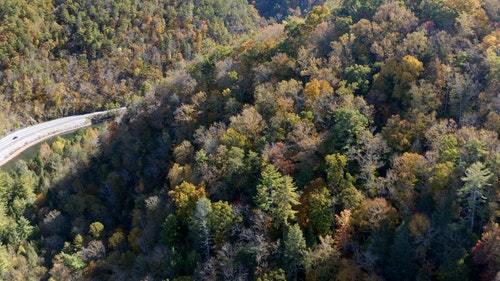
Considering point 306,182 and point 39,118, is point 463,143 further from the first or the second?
point 39,118

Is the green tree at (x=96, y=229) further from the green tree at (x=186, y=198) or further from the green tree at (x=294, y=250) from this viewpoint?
the green tree at (x=294, y=250)

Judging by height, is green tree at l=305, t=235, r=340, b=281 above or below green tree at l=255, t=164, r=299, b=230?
below

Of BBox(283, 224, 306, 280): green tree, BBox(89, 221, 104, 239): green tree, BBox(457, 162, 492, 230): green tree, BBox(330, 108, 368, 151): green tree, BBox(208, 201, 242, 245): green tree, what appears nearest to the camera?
BBox(457, 162, 492, 230): green tree

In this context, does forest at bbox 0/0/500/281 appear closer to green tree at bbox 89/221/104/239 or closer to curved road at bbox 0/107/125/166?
green tree at bbox 89/221/104/239

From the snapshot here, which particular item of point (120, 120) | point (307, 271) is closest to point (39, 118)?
point (120, 120)

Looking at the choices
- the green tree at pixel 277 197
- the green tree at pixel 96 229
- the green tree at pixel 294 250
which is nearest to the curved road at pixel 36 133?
the green tree at pixel 96 229

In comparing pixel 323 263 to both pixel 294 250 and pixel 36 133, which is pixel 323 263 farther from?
pixel 36 133

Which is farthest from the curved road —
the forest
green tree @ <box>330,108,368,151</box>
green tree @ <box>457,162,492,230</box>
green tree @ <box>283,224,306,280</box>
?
green tree @ <box>457,162,492,230</box>
